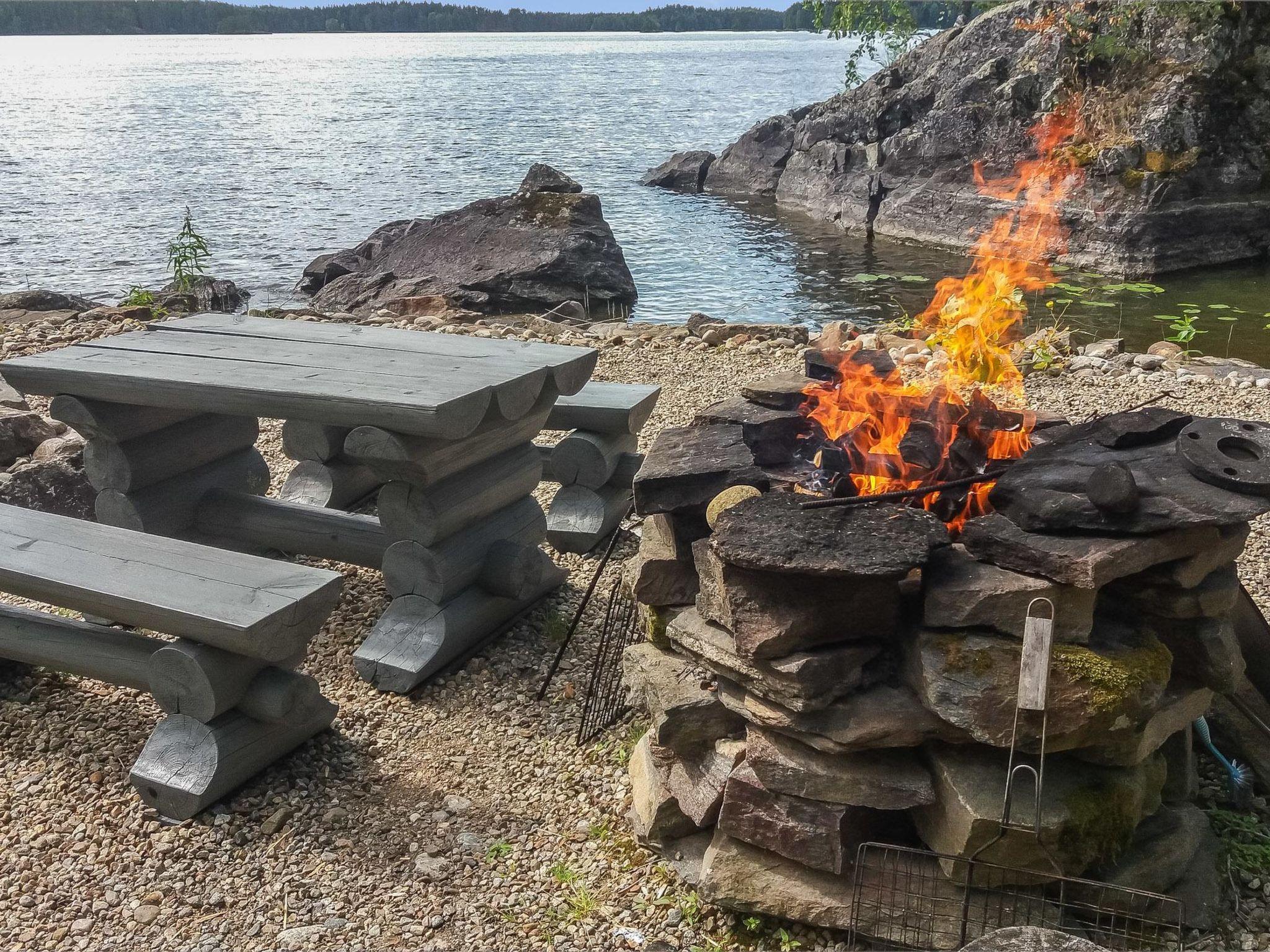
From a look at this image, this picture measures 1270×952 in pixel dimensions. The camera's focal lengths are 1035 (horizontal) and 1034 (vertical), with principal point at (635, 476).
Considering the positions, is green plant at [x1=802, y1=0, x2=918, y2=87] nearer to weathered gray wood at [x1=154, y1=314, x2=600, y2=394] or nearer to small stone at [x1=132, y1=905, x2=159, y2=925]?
weathered gray wood at [x1=154, y1=314, x2=600, y2=394]

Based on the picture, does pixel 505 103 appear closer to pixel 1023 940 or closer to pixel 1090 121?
pixel 1090 121

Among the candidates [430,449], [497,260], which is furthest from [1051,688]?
[497,260]

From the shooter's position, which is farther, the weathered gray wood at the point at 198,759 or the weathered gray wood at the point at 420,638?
the weathered gray wood at the point at 420,638

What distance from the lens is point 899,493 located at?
2.95 m

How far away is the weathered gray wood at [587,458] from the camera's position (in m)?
5.33

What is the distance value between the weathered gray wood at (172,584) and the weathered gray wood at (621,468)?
2.07 meters

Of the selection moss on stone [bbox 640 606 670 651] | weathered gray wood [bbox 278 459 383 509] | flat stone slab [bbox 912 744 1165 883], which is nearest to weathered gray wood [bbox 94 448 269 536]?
weathered gray wood [bbox 278 459 383 509]

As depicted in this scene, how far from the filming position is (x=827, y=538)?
2668 millimetres

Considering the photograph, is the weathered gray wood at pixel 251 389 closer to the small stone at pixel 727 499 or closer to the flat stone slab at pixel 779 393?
the flat stone slab at pixel 779 393

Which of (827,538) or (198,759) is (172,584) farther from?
(827,538)

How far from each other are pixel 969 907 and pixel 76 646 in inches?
124

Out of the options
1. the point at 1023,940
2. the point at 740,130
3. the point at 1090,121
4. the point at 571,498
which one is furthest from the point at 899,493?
the point at 740,130

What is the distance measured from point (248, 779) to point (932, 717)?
231cm

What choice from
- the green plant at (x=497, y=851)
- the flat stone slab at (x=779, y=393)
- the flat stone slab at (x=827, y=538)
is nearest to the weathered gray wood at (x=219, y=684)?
the green plant at (x=497, y=851)
